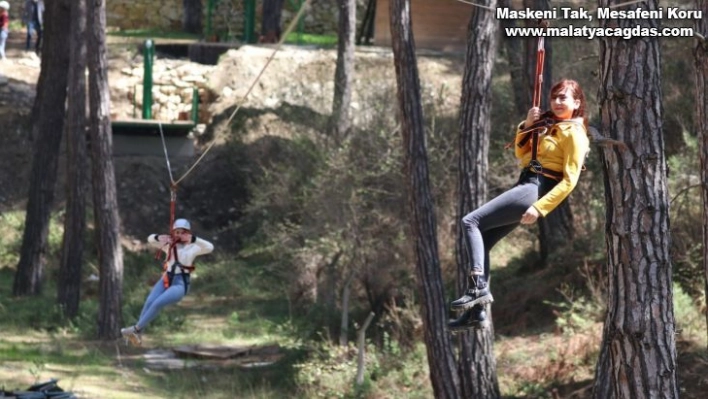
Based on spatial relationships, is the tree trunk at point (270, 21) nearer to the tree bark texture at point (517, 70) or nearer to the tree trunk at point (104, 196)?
the tree bark texture at point (517, 70)

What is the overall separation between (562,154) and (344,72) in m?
22.5

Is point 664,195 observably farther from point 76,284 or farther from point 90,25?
point 76,284

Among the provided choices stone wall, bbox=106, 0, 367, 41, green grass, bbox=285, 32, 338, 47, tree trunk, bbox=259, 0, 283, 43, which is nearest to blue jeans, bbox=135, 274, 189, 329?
green grass, bbox=285, 32, 338, 47

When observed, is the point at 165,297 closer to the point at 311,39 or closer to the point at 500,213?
the point at 500,213

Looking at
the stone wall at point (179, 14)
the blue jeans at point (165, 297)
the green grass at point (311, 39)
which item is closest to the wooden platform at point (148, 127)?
the green grass at point (311, 39)

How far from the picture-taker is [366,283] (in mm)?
23812

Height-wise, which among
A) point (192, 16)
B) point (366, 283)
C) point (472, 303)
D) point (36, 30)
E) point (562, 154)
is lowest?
point (366, 283)

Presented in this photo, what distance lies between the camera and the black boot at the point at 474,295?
9727 millimetres

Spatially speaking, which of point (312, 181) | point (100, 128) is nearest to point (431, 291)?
point (312, 181)

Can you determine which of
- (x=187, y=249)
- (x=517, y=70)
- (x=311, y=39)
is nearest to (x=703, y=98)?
(x=187, y=249)

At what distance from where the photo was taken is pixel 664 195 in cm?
1040

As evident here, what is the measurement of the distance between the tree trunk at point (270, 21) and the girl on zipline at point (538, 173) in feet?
109

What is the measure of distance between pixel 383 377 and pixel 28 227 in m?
Result: 11.7

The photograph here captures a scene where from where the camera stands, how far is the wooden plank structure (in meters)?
40.7
